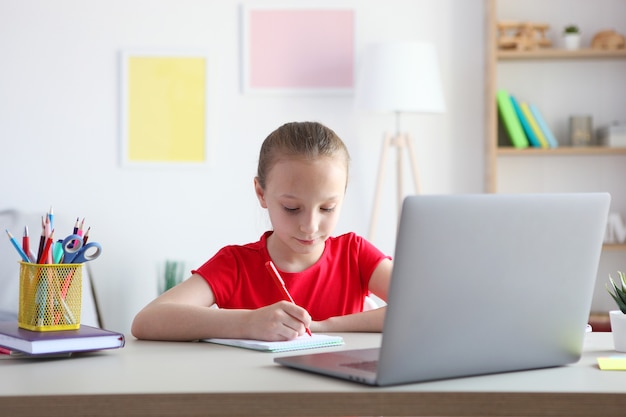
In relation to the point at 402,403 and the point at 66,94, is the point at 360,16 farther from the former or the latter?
the point at 402,403

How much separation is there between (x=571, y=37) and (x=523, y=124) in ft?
1.40

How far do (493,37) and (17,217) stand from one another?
2180mm

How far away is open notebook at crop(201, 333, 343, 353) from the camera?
127cm

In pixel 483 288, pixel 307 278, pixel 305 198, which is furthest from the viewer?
pixel 307 278

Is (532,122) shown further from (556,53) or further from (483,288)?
(483,288)

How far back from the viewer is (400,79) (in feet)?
11.8

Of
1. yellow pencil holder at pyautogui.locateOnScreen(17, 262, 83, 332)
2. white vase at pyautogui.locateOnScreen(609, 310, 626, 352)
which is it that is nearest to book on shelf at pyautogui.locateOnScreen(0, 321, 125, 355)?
yellow pencil holder at pyautogui.locateOnScreen(17, 262, 83, 332)

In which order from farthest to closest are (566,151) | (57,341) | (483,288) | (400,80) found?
(566,151)
(400,80)
(57,341)
(483,288)

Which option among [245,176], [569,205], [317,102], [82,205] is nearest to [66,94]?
[82,205]

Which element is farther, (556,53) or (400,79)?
(556,53)

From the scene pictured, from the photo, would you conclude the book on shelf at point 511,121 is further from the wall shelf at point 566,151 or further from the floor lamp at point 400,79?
the floor lamp at point 400,79

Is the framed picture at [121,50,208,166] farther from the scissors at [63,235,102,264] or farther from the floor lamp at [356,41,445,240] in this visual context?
the scissors at [63,235,102,264]

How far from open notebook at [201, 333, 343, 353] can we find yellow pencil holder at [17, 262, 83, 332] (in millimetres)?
219

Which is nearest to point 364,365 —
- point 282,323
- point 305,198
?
point 282,323
